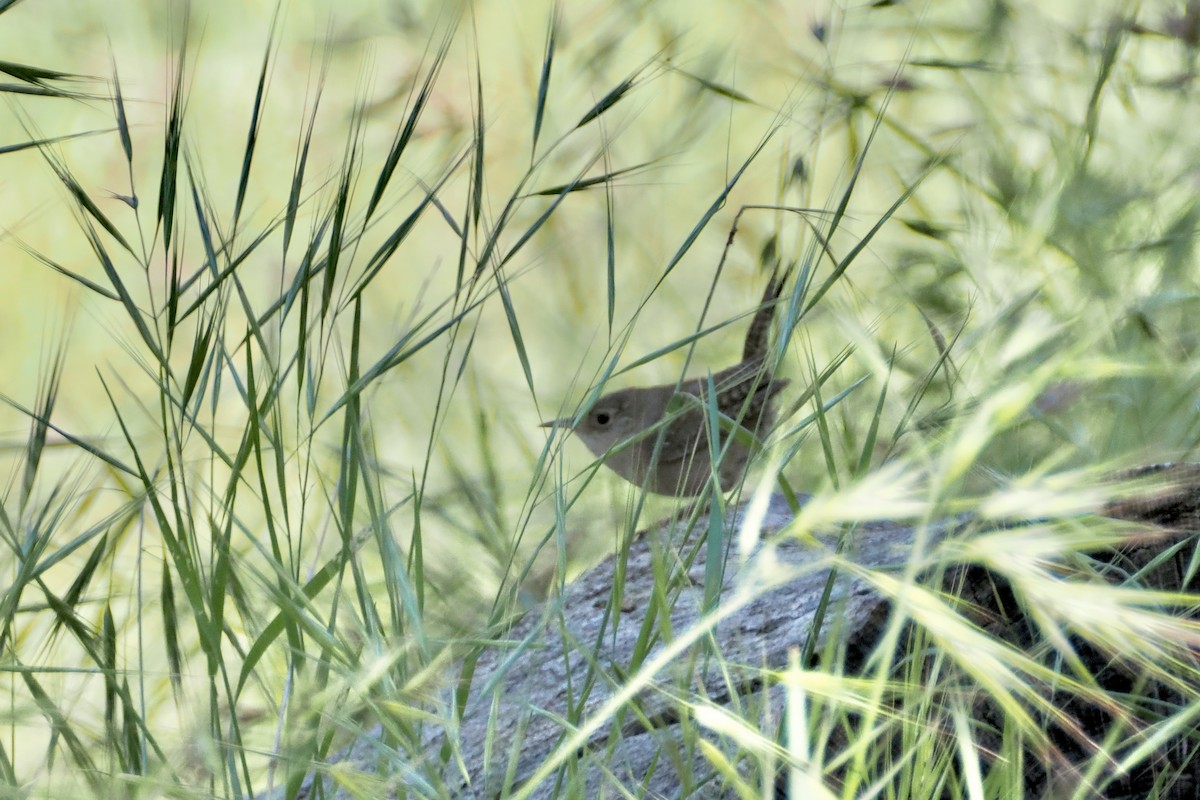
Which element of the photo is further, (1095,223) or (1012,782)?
(1095,223)

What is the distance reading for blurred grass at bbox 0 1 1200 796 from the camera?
0.86 meters

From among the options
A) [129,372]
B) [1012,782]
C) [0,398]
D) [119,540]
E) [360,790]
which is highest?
[129,372]

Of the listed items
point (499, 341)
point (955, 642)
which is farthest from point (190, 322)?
point (955, 642)

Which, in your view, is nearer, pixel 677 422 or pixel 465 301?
pixel 465 301

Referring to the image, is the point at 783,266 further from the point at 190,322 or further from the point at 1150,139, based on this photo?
the point at 190,322

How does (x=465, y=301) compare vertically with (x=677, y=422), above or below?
above

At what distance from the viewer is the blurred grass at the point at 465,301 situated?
2.83 ft

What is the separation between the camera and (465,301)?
36.8 inches

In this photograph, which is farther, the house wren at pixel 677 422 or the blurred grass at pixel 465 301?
the house wren at pixel 677 422

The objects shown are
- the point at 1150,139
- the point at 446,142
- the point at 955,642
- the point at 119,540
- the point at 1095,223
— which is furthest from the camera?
the point at 446,142

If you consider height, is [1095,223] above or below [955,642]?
above

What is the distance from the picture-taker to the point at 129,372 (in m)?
2.62

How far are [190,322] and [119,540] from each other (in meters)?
1.71

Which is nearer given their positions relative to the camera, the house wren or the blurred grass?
the blurred grass
